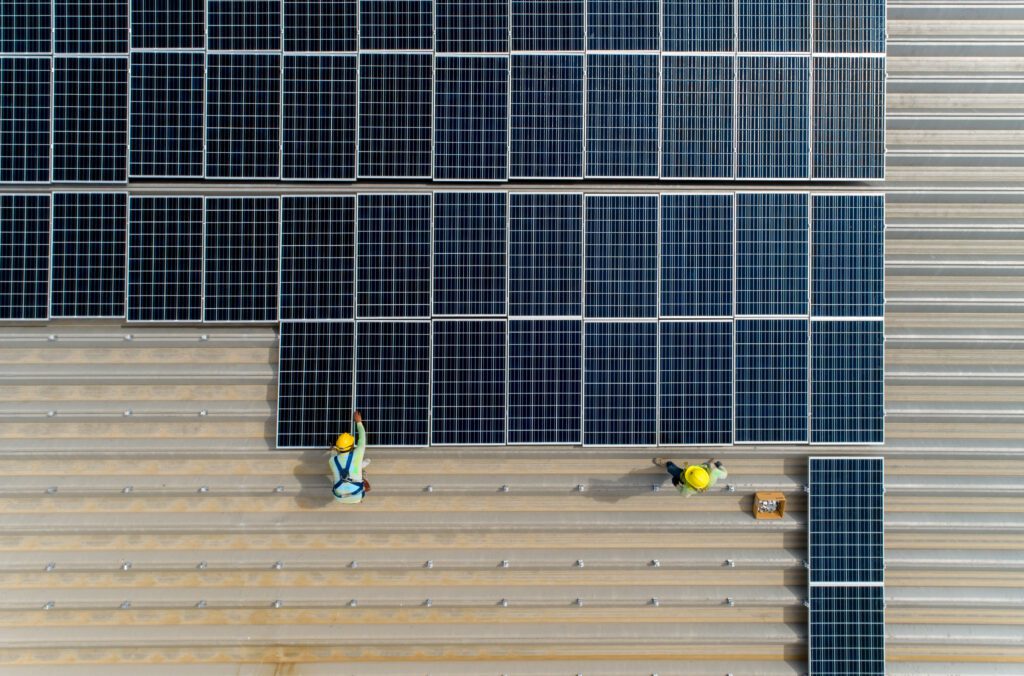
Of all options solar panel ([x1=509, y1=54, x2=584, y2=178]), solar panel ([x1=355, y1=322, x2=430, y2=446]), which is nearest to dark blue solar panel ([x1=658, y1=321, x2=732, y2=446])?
solar panel ([x1=509, y1=54, x2=584, y2=178])

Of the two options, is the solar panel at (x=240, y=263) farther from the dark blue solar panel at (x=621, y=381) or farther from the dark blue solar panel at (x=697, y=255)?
the dark blue solar panel at (x=697, y=255)

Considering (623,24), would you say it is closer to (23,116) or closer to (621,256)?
(621,256)

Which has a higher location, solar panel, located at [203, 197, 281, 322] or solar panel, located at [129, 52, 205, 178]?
solar panel, located at [129, 52, 205, 178]

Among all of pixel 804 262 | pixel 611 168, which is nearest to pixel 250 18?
pixel 611 168

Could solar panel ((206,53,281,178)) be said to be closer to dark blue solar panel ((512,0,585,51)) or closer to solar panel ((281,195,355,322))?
solar panel ((281,195,355,322))

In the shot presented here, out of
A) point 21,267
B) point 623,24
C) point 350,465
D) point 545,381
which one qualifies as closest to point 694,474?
point 545,381

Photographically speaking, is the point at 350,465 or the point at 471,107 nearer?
the point at 350,465
